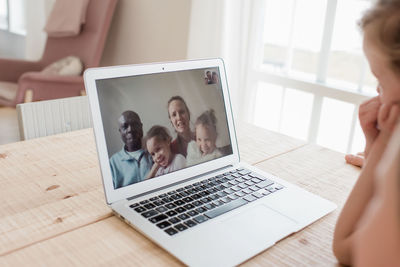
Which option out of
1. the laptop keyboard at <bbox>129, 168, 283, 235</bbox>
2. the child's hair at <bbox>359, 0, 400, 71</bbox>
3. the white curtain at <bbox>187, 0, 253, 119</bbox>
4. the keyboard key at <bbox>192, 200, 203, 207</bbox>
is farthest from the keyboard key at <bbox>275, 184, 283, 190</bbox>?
the white curtain at <bbox>187, 0, 253, 119</bbox>

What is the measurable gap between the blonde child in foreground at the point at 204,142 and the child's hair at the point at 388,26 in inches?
19.8

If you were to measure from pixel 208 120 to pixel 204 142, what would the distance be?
0.18 feet

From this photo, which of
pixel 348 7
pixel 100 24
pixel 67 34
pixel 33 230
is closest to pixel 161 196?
pixel 33 230

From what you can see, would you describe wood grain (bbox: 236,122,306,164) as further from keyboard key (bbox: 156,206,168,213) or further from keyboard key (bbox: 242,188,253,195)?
keyboard key (bbox: 156,206,168,213)

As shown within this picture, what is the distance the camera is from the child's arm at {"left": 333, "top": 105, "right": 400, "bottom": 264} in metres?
0.58

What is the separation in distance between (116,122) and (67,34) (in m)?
2.33

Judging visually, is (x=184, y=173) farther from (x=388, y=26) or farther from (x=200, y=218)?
(x=388, y=26)

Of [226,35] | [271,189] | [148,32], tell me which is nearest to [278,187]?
[271,189]

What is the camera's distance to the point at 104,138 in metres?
0.77

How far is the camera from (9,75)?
2.97 meters

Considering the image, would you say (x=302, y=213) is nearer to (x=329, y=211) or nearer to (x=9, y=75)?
(x=329, y=211)

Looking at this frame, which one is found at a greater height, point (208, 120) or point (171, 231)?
point (208, 120)

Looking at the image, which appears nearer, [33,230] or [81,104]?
[33,230]

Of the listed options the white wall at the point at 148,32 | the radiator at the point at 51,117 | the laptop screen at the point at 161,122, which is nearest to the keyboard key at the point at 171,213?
the laptop screen at the point at 161,122
